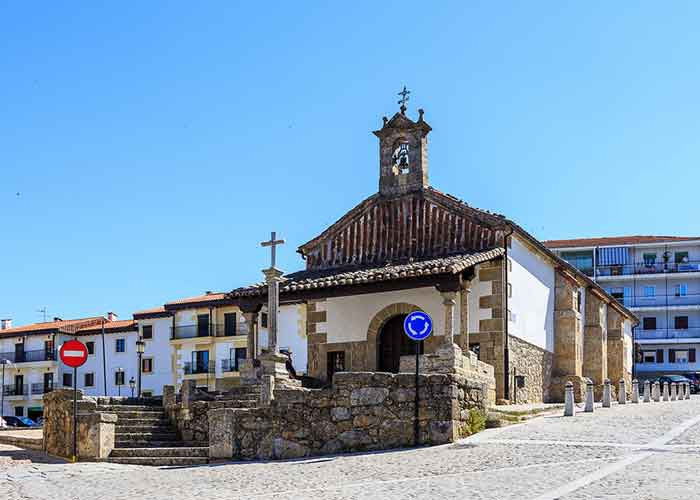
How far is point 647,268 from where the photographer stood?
217 ft

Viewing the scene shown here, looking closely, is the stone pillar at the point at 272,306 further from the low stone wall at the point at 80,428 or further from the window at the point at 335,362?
the low stone wall at the point at 80,428

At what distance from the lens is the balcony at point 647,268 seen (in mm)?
64875

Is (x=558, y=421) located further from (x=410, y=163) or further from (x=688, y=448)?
(x=410, y=163)

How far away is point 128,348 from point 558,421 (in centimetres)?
4420

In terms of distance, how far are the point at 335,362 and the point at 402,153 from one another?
6262 mm

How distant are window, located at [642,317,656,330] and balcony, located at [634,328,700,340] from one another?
0.41 metres

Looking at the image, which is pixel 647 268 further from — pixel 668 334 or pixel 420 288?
pixel 420 288

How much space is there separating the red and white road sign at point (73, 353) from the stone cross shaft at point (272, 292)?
5.12 meters

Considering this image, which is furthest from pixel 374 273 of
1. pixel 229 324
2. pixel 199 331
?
pixel 199 331

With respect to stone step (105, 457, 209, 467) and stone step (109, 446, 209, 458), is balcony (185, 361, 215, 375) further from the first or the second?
stone step (105, 457, 209, 467)

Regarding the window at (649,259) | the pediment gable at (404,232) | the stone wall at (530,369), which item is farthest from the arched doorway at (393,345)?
the window at (649,259)

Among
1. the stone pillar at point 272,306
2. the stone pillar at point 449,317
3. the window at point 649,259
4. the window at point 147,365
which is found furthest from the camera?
the window at point 649,259

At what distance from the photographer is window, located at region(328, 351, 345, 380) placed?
960 inches

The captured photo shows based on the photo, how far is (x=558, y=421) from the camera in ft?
59.7
